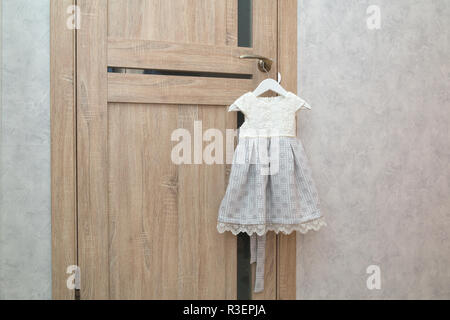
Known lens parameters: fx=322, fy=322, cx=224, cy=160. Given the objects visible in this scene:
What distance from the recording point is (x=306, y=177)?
98 cm

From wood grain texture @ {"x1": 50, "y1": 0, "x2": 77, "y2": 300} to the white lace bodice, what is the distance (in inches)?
18.7

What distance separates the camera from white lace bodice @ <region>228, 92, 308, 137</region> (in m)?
0.97

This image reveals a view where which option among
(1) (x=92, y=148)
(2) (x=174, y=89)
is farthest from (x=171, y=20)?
(1) (x=92, y=148)

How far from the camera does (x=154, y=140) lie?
99cm

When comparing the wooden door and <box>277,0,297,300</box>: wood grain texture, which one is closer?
the wooden door

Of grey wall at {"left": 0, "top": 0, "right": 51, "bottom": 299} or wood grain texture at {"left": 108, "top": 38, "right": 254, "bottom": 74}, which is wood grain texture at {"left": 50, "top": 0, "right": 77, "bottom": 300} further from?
wood grain texture at {"left": 108, "top": 38, "right": 254, "bottom": 74}

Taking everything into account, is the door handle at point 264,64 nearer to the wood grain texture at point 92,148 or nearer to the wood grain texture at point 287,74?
the wood grain texture at point 287,74

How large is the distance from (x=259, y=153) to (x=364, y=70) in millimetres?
538

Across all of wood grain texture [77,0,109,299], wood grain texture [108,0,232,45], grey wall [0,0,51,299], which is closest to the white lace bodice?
wood grain texture [108,0,232,45]

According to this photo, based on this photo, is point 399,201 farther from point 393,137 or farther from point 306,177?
point 306,177

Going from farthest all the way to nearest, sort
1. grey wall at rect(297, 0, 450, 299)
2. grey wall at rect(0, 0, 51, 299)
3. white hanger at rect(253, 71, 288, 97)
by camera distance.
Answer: grey wall at rect(297, 0, 450, 299), white hanger at rect(253, 71, 288, 97), grey wall at rect(0, 0, 51, 299)

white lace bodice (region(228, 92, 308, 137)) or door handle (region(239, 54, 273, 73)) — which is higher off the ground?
door handle (region(239, 54, 273, 73))

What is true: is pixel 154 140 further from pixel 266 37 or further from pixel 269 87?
pixel 266 37

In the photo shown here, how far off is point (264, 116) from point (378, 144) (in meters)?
0.49
